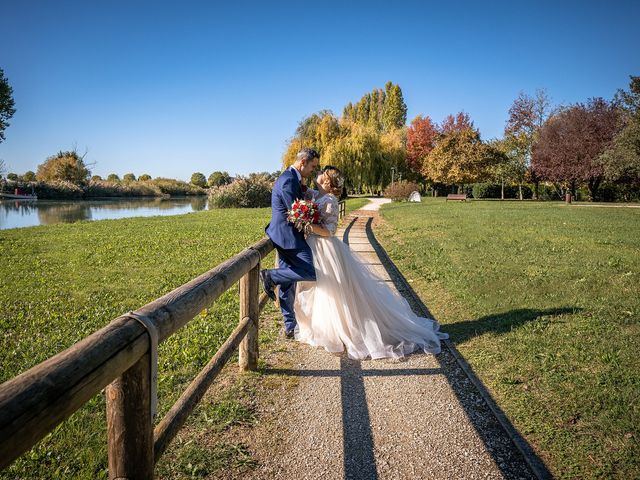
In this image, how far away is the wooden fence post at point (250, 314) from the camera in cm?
382

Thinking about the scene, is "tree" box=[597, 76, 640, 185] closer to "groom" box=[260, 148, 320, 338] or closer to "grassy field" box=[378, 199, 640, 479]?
"grassy field" box=[378, 199, 640, 479]

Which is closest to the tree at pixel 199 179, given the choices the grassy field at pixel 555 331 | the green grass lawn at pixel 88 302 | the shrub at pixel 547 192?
the shrub at pixel 547 192

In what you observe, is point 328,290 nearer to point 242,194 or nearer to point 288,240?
point 288,240

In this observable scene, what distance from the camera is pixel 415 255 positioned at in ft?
33.4

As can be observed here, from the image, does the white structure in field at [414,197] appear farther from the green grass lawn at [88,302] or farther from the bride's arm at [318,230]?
the bride's arm at [318,230]

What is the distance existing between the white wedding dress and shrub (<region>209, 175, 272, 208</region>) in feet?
94.2

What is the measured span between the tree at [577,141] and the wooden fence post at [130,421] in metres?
36.5

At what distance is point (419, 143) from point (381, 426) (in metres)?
49.5

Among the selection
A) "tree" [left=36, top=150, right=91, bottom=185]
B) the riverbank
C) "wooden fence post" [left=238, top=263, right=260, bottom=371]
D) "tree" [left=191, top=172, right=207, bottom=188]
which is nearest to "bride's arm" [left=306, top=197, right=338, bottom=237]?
"wooden fence post" [left=238, top=263, right=260, bottom=371]

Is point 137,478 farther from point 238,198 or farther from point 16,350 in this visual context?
point 238,198

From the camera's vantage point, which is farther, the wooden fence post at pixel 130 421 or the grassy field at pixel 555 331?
the grassy field at pixel 555 331

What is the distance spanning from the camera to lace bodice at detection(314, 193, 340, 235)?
4.49 meters

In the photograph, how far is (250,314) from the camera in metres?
3.85

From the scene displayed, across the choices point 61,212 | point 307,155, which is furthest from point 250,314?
point 61,212
